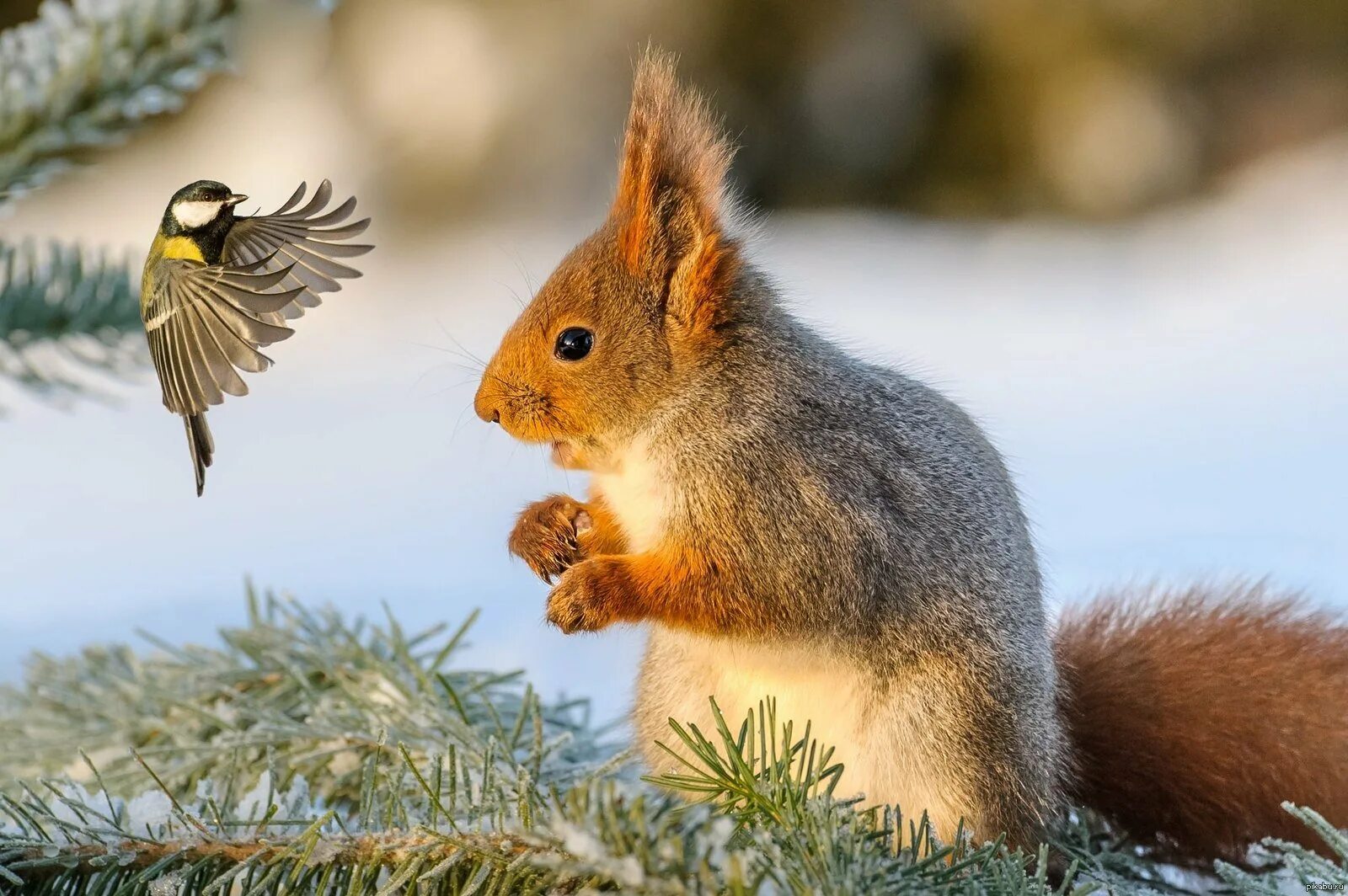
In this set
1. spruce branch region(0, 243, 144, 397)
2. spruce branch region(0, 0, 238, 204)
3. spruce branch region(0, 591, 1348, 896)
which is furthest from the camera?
spruce branch region(0, 243, 144, 397)

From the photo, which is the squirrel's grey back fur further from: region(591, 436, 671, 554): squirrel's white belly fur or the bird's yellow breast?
the bird's yellow breast

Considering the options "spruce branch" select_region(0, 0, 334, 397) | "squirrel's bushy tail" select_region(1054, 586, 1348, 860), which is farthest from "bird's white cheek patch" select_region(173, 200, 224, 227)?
"squirrel's bushy tail" select_region(1054, 586, 1348, 860)

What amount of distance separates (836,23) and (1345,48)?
127cm

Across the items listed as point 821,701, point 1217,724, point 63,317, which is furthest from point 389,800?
point 1217,724

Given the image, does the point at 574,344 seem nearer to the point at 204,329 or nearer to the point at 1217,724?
the point at 204,329

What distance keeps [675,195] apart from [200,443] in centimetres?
39

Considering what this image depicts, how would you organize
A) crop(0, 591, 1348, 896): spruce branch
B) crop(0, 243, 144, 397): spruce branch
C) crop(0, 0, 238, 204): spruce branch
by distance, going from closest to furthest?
crop(0, 591, 1348, 896): spruce branch, crop(0, 0, 238, 204): spruce branch, crop(0, 243, 144, 397): spruce branch

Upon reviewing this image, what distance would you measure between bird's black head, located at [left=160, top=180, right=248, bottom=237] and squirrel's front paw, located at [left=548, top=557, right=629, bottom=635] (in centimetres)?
29

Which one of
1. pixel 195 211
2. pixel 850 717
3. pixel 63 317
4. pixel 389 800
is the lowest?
pixel 389 800

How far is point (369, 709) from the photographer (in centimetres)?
82

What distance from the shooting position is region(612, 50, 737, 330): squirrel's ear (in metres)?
0.84

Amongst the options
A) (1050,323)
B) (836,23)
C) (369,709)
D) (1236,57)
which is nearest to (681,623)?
(369,709)

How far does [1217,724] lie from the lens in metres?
0.84

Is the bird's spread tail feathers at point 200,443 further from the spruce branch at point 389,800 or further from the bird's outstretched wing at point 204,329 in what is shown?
the spruce branch at point 389,800
